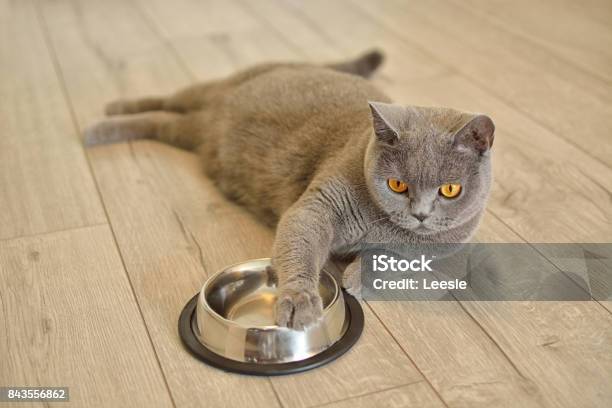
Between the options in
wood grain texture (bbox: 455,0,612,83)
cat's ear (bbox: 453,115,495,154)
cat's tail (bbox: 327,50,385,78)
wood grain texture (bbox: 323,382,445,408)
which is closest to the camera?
wood grain texture (bbox: 323,382,445,408)

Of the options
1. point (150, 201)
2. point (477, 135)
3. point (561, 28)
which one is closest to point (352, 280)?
point (477, 135)

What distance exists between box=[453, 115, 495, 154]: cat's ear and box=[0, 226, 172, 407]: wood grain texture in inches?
29.4

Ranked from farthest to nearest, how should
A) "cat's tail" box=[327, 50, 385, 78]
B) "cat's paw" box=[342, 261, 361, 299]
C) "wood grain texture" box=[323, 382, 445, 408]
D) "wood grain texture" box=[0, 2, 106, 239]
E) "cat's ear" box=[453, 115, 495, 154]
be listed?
"cat's tail" box=[327, 50, 385, 78]
"wood grain texture" box=[0, 2, 106, 239]
"cat's paw" box=[342, 261, 361, 299]
"cat's ear" box=[453, 115, 495, 154]
"wood grain texture" box=[323, 382, 445, 408]

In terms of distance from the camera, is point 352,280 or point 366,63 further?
point 366,63

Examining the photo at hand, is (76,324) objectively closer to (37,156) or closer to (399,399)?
(399,399)

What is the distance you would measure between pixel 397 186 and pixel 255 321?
16.1 inches

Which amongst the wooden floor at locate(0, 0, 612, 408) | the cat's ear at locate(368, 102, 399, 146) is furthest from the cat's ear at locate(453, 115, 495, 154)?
the wooden floor at locate(0, 0, 612, 408)

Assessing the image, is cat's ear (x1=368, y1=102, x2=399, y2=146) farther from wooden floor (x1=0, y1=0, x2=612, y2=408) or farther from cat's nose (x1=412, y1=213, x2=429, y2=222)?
wooden floor (x1=0, y1=0, x2=612, y2=408)

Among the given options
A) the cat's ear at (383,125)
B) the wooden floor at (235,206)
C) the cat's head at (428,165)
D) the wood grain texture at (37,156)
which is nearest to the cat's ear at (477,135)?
the cat's head at (428,165)

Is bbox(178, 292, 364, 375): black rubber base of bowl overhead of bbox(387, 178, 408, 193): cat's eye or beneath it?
beneath

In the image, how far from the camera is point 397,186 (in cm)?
161

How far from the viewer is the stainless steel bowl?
1.44 metres

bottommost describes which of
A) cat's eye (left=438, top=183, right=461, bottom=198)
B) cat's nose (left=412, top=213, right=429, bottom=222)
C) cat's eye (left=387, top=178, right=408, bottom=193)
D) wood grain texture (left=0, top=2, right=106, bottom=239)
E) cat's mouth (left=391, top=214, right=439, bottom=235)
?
wood grain texture (left=0, top=2, right=106, bottom=239)

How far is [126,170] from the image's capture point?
2.25m
